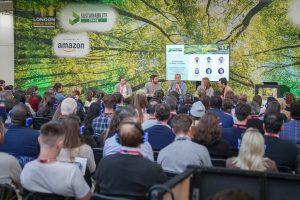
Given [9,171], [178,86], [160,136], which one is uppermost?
[178,86]

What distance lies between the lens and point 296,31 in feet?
41.4

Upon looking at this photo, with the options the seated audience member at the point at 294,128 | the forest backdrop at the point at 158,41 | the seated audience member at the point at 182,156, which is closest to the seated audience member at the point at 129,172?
the seated audience member at the point at 182,156

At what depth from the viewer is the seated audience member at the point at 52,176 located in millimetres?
2807

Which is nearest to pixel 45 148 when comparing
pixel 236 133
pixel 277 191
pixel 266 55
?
pixel 277 191

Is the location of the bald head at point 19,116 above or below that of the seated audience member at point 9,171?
above

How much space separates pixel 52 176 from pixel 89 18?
12950 millimetres

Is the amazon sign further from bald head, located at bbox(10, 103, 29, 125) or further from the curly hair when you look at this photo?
the curly hair

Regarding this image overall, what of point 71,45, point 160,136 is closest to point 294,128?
point 160,136

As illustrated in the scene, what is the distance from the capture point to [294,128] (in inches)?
204

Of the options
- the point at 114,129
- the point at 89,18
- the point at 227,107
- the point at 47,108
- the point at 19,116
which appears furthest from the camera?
the point at 89,18

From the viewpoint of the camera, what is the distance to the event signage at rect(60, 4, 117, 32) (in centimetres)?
1488

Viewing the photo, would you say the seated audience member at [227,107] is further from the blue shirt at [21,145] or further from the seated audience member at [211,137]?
the blue shirt at [21,145]

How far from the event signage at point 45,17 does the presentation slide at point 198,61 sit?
4583mm

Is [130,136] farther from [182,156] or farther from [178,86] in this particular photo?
[178,86]
